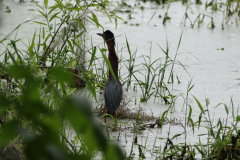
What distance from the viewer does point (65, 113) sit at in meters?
0.38

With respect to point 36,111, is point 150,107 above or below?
below

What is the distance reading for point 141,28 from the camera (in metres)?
4.43

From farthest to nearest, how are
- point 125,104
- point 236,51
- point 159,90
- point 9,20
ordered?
point 9,20 → point 236,51 → point 159,90 → point 125,104

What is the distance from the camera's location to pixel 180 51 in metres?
3.69

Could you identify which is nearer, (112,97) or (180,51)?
(112,97)

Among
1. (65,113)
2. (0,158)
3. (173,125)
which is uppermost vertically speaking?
(65,113)

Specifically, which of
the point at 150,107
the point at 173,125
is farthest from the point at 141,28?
the point at 173,125

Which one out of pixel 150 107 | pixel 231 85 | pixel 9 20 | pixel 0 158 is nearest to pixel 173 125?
pixel 150 107

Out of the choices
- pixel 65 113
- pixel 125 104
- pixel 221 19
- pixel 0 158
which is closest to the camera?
pixel 65 113

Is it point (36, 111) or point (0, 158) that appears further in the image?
point (0, 158)

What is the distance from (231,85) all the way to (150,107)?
30.3 inches

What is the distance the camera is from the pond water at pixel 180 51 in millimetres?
2193

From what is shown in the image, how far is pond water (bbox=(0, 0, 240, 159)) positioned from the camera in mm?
2193

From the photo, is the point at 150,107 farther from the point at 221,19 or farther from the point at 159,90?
the point at 221,19
